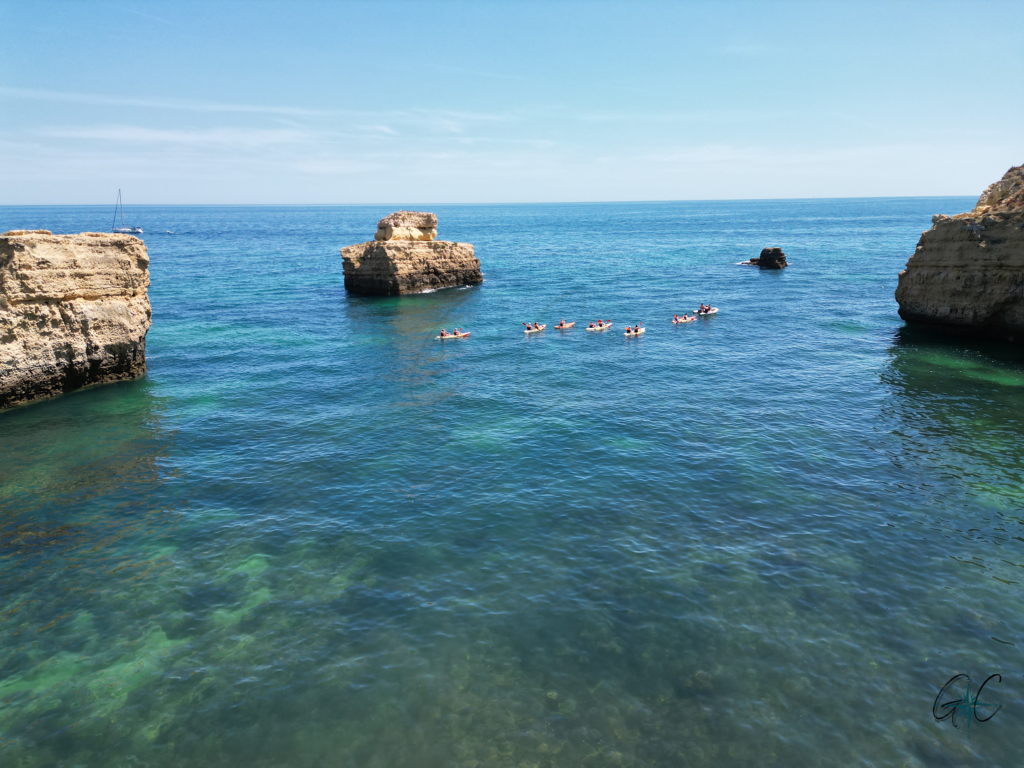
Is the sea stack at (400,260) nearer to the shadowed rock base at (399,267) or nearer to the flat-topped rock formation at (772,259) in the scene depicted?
the shadowed rock base at (399,267)

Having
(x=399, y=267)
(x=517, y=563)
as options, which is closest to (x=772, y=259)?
(x=399, y=267)

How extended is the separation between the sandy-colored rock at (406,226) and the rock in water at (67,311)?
36362 mm

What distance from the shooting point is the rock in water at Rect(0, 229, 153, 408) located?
107ft

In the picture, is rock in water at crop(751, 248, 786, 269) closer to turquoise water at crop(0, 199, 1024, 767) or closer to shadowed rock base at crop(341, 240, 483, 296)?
shadowed rock base at crop(341, 240, 483, 296)

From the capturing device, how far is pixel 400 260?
72.1m

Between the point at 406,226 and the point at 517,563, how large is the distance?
198 feet

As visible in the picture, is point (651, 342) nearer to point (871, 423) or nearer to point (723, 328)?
point (723, 328)

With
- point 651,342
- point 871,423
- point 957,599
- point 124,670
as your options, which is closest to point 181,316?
point 651,342

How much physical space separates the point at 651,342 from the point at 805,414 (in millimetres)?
19467

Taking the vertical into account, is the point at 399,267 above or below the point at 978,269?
→ above

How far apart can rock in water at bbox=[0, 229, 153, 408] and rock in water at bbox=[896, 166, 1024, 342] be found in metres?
59.1

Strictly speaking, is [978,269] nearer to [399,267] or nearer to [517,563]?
[517,563]

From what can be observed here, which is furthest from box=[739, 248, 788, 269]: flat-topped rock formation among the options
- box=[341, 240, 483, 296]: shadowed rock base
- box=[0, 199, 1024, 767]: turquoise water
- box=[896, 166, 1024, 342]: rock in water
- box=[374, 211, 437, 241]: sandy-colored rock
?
box=[374, 211, 437, 241]: sandy-colored rock

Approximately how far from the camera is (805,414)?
33.9 meters
